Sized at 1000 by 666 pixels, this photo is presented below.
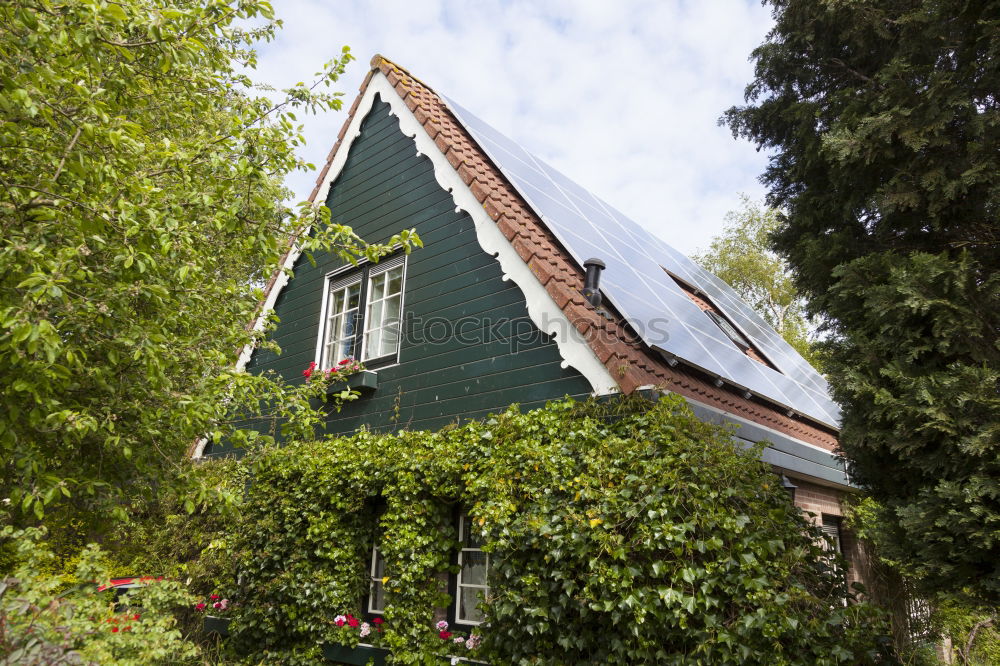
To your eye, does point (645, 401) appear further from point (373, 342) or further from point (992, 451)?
point (373, 342)

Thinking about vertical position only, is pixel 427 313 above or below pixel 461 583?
above

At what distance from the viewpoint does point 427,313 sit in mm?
7930

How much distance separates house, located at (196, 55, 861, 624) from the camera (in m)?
6.39

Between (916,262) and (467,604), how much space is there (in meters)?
5.11

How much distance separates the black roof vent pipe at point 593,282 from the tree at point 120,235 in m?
1.99

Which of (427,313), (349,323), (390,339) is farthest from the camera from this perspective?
(349,323)

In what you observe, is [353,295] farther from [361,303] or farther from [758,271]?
[758,271]

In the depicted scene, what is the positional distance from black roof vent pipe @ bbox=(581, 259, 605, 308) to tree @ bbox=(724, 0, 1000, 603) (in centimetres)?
188

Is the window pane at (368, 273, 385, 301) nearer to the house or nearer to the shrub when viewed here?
the house

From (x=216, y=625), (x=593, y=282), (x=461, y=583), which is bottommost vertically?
(x=216, y=625)

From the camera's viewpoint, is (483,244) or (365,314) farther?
(365,314)

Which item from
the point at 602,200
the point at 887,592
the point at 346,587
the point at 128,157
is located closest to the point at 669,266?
the point at 602,200

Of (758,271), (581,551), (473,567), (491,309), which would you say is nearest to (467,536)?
(473,567)

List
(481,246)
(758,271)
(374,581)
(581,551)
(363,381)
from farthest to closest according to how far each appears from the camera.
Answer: (758,271) < (363,381) < (481,246) < (374,581) < (581,551)
